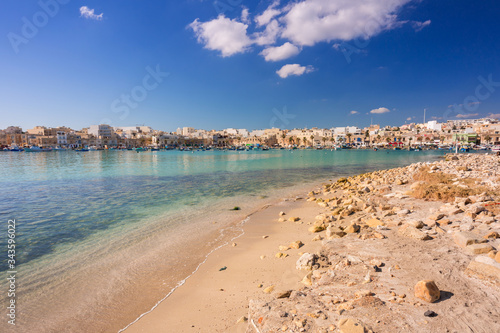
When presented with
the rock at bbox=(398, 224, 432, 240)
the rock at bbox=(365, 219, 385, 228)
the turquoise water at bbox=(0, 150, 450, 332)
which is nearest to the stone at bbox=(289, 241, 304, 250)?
the rock at bbox=(365, 219, 385, 228)

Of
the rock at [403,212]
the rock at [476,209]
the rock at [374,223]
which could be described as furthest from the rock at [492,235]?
the rock at [403,212]

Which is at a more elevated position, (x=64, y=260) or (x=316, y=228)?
(x=316, y=228)

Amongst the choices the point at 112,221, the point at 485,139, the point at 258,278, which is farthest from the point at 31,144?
the point at 485,139

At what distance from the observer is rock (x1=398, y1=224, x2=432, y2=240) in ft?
16.7

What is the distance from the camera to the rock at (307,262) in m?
4.85

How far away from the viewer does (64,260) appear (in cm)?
650

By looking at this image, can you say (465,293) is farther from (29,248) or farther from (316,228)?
(29,248)

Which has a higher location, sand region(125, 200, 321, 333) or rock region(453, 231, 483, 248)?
rock region(453, 231, 483, 248)

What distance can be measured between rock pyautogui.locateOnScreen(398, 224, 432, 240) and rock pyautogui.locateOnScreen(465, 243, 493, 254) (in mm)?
832

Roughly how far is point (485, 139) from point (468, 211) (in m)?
137

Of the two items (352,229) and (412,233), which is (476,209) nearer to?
(412,233)

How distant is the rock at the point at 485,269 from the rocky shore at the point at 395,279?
1 centimetres

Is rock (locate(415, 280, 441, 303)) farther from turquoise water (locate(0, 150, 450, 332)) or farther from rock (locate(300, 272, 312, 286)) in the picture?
turquoise water (locate(0, 150, 450, 332))

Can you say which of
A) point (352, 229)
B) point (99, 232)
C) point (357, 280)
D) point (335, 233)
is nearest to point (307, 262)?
point (357, 280)
